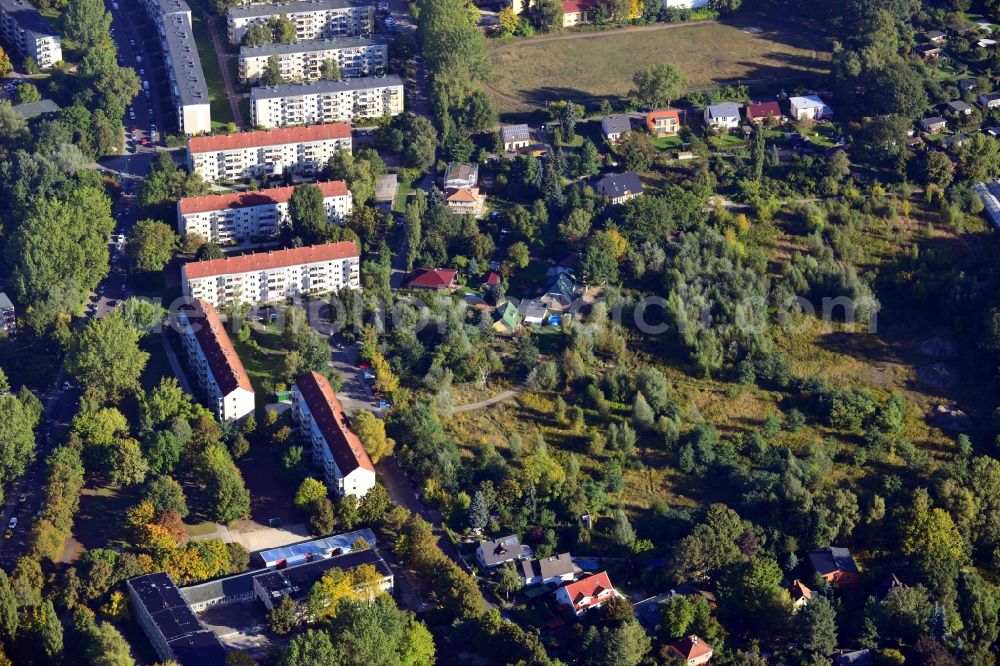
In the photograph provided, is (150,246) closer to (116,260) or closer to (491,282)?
(116,260)

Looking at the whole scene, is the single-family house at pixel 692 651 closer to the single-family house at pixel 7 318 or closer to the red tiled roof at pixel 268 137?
the single-family house at pixel 7 318

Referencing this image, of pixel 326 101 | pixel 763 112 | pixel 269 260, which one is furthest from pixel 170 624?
pixel 763 112

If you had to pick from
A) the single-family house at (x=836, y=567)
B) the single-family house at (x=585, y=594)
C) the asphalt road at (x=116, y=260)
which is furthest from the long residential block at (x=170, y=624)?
the single-family house at (x=836, y=567)

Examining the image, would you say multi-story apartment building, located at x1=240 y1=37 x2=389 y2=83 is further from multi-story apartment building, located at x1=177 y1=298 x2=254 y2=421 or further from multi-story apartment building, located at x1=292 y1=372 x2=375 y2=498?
multi-story apartment building, located at x1=292 y1=372 x2=375 y2=498

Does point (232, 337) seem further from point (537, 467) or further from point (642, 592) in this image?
point (642, 592)

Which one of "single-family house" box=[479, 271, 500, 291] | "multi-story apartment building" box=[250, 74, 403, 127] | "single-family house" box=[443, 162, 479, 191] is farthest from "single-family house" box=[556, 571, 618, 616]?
"multi-story apartment building" box=[250, 74, 403, 127]

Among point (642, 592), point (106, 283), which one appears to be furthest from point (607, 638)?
point (106, 283)
